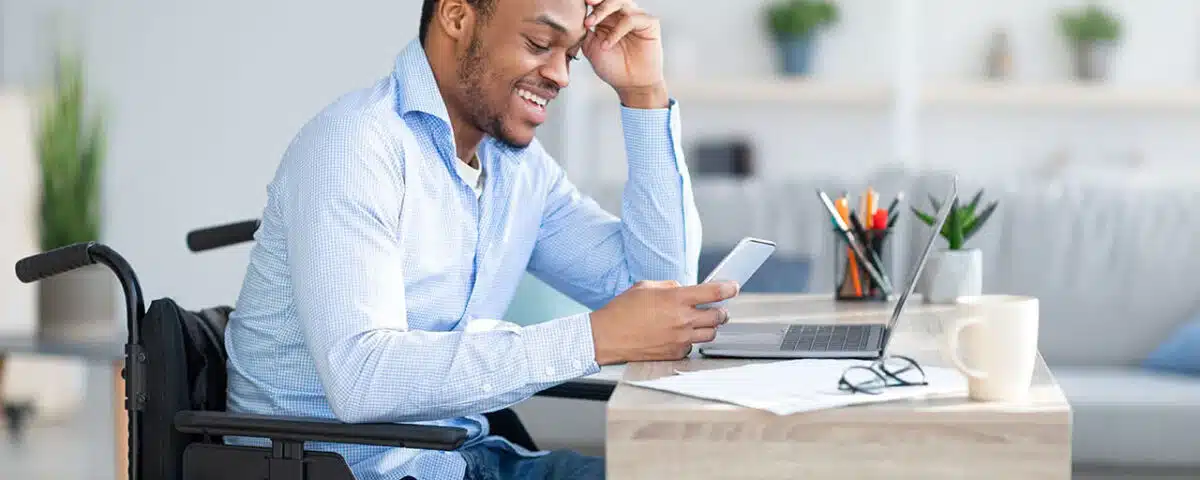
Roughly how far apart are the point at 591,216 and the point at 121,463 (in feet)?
5.17

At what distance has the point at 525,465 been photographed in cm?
167

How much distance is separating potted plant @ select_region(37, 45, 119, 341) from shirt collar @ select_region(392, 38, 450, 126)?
6.51ft

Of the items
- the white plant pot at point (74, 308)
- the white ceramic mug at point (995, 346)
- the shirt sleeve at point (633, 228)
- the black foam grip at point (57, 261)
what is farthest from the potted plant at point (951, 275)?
the white plant pot at point (74, 308)

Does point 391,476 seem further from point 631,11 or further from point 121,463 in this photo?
point 121,463

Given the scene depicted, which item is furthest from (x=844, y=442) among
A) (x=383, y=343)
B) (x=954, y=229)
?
(x=954, y=229)

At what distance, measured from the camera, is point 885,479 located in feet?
3.50

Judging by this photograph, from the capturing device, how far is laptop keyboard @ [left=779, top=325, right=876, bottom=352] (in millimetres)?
1466

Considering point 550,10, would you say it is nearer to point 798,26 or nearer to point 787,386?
point 787,386

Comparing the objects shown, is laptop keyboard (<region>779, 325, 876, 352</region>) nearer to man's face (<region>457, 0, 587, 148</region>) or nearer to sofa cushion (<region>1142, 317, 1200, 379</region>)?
man's face (<region>457, 0, 587, 148</region>)

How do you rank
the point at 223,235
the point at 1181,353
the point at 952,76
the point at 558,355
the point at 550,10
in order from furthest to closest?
1. the point at 952,76
2. the point at 1181,353
3. the point at 223,235
4. the point at 550,10
5. the point at 558,355

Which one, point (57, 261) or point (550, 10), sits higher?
point (550, 10)

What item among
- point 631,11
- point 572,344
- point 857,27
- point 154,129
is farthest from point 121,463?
point 857,27

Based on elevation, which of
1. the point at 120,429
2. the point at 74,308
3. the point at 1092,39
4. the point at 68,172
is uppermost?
the point at 1092,39

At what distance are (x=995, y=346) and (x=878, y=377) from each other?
0.11 m
